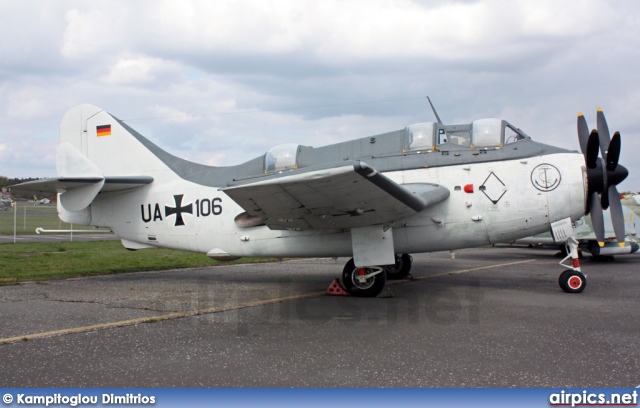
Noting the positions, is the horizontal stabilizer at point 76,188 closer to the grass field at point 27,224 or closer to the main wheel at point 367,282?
the main wheel at point 367,282

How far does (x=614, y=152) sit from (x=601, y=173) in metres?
0.41

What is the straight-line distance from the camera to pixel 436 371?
14.7 ft

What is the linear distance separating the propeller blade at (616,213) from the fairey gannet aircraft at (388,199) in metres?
0.12

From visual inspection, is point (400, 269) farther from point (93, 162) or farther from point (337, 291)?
point (93, 162)

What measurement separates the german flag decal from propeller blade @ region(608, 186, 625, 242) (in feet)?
34.1

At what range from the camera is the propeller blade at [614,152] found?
848 centimetres

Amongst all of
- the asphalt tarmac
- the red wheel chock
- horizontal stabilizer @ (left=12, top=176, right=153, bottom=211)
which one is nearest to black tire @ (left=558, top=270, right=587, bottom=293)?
the asphalt tarmac

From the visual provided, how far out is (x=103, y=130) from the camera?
11.5 metres

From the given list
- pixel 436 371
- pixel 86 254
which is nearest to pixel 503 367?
pixel 436 371

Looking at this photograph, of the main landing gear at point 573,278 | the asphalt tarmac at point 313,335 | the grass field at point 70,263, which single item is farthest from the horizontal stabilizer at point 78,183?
the main landing gear at point 573,278

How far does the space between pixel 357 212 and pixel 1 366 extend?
16.6ft

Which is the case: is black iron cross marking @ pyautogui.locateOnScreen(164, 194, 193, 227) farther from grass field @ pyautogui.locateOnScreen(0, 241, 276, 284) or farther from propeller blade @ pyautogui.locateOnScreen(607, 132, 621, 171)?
propeller blade @ pyautogui.locateOnScreen(607, 132, 621, 171)

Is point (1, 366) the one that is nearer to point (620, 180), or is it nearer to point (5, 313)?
point (5, 313)

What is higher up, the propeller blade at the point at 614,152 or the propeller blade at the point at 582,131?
the propeller blade at the point at 582,131
